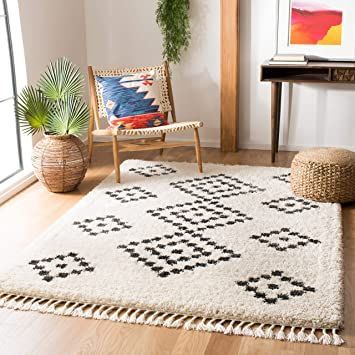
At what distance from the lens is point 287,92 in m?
5.25

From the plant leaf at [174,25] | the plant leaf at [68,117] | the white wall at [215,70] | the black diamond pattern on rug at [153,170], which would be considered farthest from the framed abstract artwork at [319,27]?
the plant leaf at [68,117]

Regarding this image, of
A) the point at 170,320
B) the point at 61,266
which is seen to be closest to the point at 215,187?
the point at 61,266

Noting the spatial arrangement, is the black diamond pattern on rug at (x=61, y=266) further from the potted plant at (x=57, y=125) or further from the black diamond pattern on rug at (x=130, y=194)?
the potted plant at (x=57, y=125)

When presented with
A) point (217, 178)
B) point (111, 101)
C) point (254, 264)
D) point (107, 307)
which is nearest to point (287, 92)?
point (217, 178)

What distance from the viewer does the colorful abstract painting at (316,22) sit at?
4.93 metres

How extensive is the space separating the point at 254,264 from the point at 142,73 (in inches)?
86.0

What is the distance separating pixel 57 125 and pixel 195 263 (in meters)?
1.59

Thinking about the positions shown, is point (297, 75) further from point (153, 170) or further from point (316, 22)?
point (153, 170)

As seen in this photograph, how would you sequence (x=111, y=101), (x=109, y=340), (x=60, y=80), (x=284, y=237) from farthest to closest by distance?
1. (x=111, y=101)
2. (x=60, y=80)
3. (x=284, y=237)
4. (x=109, y=340)

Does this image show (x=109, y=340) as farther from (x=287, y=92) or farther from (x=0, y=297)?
(x=287, y=92)

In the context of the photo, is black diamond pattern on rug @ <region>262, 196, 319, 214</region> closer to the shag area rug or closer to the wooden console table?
the shag area rug

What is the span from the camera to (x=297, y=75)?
4875 millimetres

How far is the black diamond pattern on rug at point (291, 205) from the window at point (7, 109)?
190cm

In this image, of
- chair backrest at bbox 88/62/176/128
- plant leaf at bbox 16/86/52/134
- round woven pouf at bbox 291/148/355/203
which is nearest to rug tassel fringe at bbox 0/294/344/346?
round woven pouf at bbox 291/148/355/203
